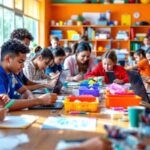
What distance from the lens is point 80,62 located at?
407 centimetres

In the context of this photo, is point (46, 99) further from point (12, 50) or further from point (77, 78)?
point (77, 78)

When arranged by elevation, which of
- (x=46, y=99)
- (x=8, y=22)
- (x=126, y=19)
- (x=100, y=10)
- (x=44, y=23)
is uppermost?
(x=100, y=10)

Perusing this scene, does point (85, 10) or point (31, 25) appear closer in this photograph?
point (31, 25)

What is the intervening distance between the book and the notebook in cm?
9

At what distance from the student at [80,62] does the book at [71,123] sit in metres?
2.03

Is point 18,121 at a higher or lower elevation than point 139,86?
lower

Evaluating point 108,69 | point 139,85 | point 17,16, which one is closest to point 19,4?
point 17,16

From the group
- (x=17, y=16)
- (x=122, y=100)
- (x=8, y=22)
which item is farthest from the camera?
(x=17, y=16)

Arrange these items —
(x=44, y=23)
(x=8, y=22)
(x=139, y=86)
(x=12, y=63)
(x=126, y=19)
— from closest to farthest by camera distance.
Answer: (x=12, y=63)
(x=139, y=86)
(x=8, y=22)
(x=44, y=23)
(x=126, y=19)

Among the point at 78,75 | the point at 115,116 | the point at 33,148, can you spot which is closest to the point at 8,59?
the point at 115,116

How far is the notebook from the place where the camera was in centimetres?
162

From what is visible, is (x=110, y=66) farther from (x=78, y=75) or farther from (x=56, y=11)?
(x=56, y=11)

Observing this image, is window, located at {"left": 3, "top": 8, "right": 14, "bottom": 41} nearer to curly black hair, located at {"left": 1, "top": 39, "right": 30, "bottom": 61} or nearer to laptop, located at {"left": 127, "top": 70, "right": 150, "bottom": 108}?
curly black hair, located at {"left": 1, "top": 39, "right": 30, "bottom": 61}

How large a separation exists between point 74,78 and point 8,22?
2.50m
